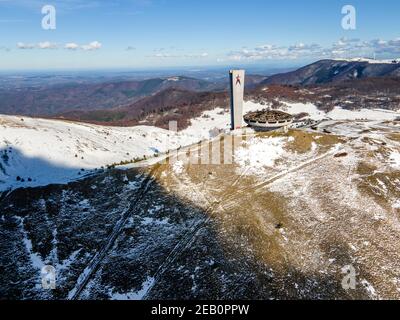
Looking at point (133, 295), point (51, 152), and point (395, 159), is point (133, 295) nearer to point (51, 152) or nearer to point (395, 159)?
point (51, 152)

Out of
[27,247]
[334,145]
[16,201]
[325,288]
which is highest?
[334,145]

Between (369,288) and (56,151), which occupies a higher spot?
(56,151)

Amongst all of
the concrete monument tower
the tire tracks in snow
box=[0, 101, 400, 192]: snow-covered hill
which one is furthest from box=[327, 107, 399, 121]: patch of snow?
the tire tracks in snow

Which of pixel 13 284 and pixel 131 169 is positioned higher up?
pixel 131 169

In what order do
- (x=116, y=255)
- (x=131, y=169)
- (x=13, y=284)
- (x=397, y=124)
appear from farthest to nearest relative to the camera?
(x=397, y=124), (x=131, y=169), (x=116, y=255), (x=13, y=284)

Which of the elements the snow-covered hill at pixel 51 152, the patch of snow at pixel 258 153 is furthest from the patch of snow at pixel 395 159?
the snow-covered hill at pixel 51 152

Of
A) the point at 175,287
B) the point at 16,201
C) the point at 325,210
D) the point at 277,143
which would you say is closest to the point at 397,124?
the point at 277,143

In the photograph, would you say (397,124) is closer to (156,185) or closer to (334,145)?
(334,145)

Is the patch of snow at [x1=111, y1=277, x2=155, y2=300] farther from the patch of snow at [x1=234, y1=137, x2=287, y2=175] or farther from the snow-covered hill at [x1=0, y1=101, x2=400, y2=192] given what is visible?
the patch of snow at [x1=234, y1=137, x2=287, y2=175]

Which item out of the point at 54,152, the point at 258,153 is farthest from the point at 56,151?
the point at 258,153
